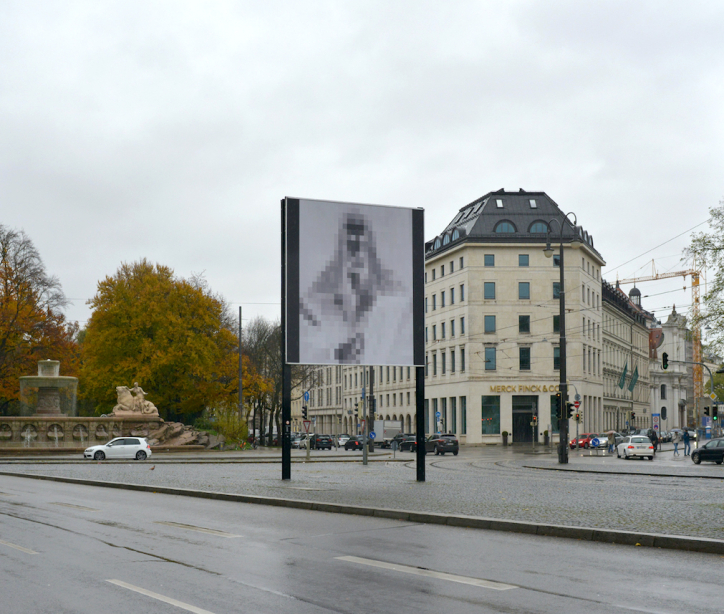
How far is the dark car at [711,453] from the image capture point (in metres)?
41.0

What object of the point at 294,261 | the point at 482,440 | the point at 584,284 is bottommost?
the point at 482,440

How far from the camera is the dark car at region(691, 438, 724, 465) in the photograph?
41.0 m

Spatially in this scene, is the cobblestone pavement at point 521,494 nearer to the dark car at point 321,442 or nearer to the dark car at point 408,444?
the dark car at point 408,444

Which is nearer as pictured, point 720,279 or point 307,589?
point 307,589

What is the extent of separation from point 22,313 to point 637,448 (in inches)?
1605

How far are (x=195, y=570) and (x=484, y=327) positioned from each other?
250 ft

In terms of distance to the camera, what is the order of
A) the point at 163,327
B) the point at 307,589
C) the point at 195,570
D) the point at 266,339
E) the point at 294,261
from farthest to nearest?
the point at 266,339, the point at 163,327, the point at 294,261, the point at 195,570, the point at 307,589

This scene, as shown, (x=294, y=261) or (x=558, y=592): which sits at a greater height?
(x=294, y=261)

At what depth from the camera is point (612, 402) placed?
103 meters

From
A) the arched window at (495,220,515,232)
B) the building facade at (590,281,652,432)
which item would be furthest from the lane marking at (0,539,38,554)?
the arched window at (495,220,515,232)

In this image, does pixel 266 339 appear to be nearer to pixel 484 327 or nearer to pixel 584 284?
pixel 484 327

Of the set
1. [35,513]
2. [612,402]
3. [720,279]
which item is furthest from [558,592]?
[612,402]

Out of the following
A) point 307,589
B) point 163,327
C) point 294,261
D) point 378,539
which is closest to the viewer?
point 307,589

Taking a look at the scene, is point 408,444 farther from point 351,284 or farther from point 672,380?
point 672,380
